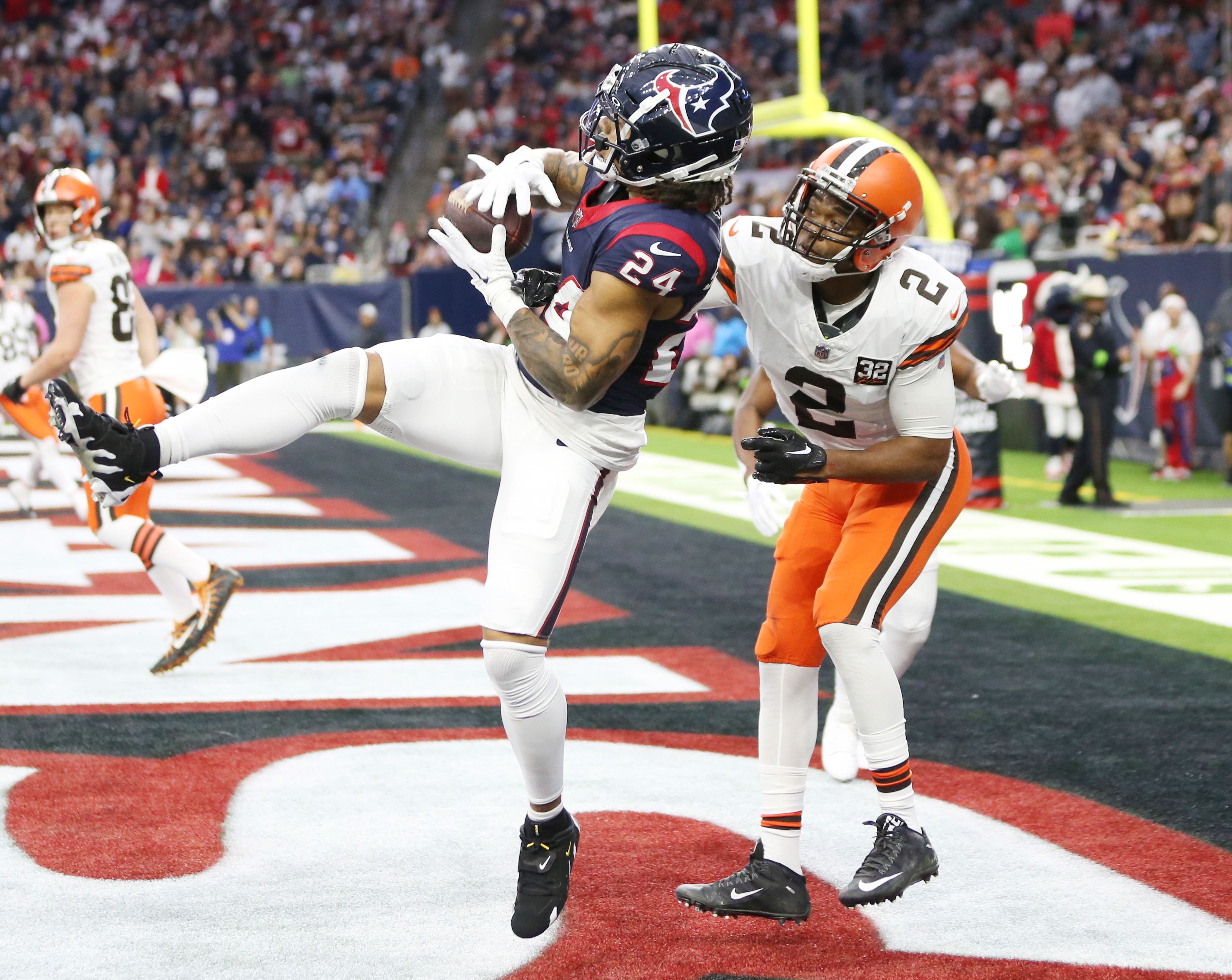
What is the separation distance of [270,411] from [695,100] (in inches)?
43.6

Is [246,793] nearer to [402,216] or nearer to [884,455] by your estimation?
[884,455]

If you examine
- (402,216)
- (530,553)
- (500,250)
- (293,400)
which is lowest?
(402,216)

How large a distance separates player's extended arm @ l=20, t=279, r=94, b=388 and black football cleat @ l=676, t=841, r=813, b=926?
368 cm

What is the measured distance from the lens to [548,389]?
299 cm

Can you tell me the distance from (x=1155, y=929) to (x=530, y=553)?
1.53 metres

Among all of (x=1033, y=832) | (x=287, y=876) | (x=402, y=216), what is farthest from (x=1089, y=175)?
(x=287, y=876)

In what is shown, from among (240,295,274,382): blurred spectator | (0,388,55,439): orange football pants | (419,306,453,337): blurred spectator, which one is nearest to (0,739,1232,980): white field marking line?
(0,388,55,439): orange football pants

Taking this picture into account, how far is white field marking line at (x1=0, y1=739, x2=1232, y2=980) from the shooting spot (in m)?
2.84

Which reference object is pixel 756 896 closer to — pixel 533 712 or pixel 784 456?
pixel 533 712

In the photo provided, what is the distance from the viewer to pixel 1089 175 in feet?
50.0

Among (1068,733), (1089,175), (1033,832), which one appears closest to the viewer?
(1033,832)

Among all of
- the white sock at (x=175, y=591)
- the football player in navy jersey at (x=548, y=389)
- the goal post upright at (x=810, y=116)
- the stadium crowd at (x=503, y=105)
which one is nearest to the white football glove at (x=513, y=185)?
the football player in navy jersey at (x=548, y=389)

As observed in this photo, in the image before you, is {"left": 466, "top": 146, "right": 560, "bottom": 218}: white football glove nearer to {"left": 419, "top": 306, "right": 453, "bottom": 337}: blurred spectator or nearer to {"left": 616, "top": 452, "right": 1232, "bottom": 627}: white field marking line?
{"left": 616, "top": 452, "right": 1232, "bottom": 627}: white field marking line

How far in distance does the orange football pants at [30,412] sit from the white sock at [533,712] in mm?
5797
